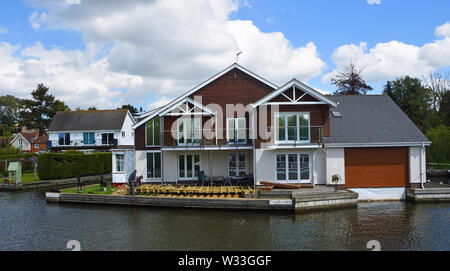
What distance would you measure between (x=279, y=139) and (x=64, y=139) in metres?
35.6

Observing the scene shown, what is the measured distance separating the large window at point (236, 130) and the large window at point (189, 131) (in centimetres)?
189

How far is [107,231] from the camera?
1193cm

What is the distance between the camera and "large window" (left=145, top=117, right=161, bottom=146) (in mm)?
20062

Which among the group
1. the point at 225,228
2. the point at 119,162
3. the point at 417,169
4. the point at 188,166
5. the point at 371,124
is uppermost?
the point at 371,124

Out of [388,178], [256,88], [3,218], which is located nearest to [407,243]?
[388,178]

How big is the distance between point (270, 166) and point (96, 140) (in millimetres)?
32202

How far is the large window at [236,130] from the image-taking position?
19.3 m

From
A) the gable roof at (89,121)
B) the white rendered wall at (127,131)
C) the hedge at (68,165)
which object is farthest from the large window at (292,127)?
the white rendered wall at (127,131)

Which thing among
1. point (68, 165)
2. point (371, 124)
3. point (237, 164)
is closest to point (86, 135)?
point (68, 165)

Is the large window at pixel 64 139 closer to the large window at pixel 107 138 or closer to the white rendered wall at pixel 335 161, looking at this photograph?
the large window at pixel 107 138

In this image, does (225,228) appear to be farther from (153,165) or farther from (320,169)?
(153,165)

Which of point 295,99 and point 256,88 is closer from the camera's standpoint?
point 295,99

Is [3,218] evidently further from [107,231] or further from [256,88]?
[256,88]

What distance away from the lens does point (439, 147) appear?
30047 mm
